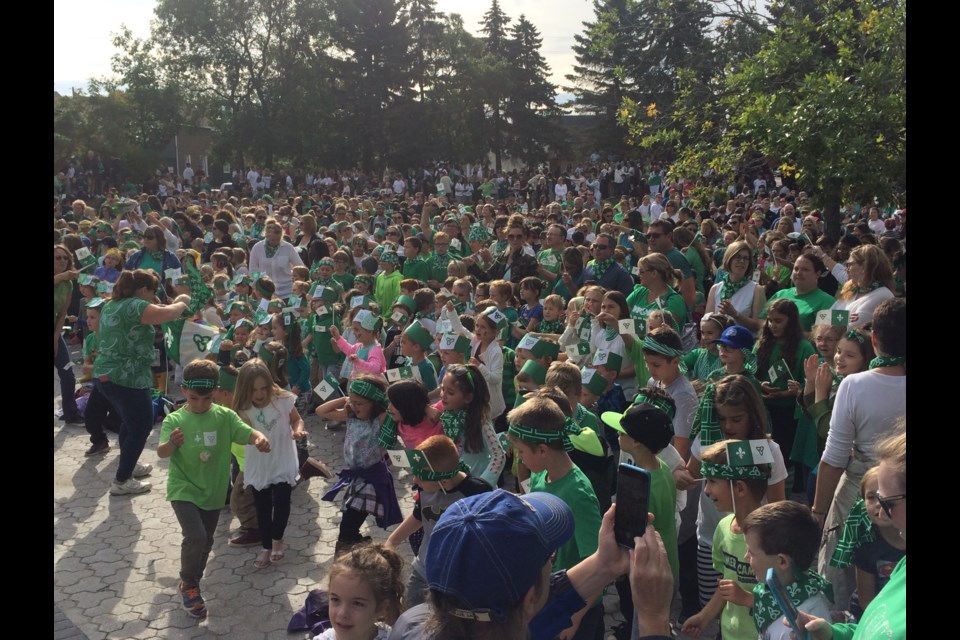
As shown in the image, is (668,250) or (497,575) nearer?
(497,575)

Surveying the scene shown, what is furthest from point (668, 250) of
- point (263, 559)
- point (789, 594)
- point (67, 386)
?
point (67, 386)

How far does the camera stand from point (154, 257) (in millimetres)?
9859

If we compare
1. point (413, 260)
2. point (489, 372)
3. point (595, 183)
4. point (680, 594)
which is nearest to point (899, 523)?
point (680, 594)

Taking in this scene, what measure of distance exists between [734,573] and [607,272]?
529 cm

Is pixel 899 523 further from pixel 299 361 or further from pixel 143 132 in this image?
pixel 143 132

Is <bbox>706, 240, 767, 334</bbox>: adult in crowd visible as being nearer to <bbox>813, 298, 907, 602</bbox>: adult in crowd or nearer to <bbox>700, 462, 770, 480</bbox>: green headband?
<bbox>813, 298, 907, 602</bbox>: adult in crowd

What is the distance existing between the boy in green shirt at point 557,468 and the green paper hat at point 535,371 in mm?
1998

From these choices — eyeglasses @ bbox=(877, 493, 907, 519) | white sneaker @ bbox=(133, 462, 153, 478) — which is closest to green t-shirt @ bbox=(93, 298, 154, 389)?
white sneaker @ bbox=(133, 462, 153, 478)

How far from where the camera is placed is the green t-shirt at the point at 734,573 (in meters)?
3.45

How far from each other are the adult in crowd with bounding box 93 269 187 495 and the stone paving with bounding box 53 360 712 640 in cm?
64

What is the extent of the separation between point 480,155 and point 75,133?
21.4m

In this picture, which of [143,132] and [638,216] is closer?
[638,216]

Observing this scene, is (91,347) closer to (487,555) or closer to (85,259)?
(85,259)

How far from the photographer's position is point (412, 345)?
274 inches
